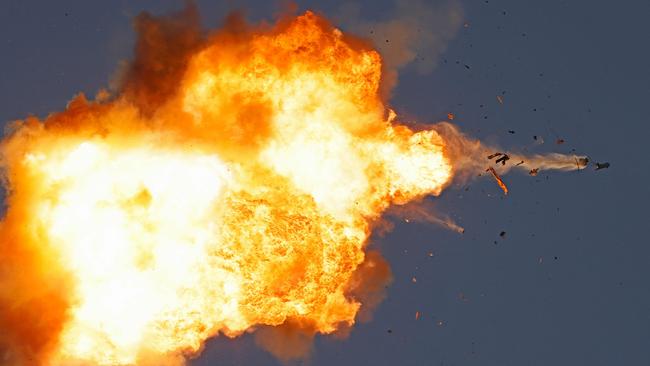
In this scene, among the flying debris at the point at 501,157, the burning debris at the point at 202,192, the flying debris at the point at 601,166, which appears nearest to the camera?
the burning debris at the point at 202,192

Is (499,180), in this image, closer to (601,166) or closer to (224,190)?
(601,166)

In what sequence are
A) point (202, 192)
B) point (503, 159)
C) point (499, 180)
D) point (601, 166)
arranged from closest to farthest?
point (202, 192), point (503, 159), point (499, 180), point (601, 166)

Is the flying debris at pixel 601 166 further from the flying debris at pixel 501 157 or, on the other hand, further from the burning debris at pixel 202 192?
the burning debris at pixel 202 192

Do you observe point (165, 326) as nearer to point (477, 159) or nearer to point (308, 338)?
point (308, 338)

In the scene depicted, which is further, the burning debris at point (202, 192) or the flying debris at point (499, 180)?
the flying debris at point (499, 180)

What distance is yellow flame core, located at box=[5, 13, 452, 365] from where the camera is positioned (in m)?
20.1

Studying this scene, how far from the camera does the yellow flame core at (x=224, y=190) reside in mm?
20109

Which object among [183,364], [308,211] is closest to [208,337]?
[183,364]

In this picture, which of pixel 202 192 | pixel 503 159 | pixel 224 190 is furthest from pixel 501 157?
pixel 202 192

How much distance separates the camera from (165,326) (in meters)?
20.3

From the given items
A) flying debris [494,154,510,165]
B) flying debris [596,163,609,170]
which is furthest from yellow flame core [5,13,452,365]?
flying debris [596,163,609,170]

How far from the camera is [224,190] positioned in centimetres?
2034

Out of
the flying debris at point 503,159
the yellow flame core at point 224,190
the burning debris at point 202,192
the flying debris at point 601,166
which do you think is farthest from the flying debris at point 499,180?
the flying debris at point 601,166

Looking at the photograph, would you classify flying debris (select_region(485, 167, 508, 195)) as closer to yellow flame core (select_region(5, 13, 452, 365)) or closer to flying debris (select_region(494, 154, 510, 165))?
flying debris (select_region(494, 154, 510, 165))
